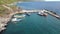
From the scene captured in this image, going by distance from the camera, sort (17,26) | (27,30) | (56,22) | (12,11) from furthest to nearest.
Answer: (12,11) < (56,22) < (17,26) < (27,30)

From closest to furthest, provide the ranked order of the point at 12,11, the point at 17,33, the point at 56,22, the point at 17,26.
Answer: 1. the point at 17,33
2. the point at 17,26
3. the point at 56,22
4. the point at 12,11

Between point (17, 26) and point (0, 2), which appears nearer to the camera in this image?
point (17, 26)

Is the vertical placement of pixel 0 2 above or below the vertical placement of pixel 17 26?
above

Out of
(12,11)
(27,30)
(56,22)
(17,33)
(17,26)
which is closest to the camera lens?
(17,33)

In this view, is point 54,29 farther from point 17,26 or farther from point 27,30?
point 17,26

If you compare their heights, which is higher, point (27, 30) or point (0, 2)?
point (0, 2)

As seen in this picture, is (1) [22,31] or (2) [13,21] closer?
(1) [22,31]

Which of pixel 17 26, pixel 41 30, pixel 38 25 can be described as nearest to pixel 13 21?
pixel 17 26

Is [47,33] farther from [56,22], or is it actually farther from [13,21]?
[13,21]

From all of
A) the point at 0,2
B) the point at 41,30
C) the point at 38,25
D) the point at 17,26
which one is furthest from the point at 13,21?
the point at 0,2
